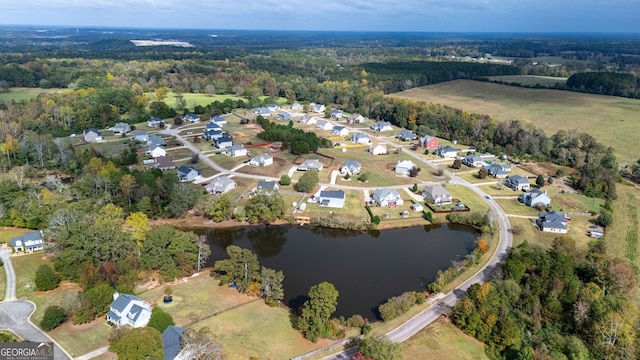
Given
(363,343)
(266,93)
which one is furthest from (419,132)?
(363,343)

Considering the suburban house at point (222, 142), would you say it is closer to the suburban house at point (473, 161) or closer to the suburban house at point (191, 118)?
the suburban house at point (191, 118)

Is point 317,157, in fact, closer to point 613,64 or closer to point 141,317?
point 141,317

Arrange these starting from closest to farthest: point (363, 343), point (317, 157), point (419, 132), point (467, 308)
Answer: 1. point (363, 343)
2. point (467, 308)
3. point (317, 157)
4. point (419, 132)

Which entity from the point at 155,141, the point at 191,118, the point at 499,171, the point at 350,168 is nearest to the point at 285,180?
the point at 350,168

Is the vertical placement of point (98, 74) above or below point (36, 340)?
above

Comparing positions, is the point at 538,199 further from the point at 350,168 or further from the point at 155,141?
the point at 155,141

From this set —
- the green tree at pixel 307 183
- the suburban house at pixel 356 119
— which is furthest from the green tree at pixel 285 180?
the suburban house at pixel 356 119
